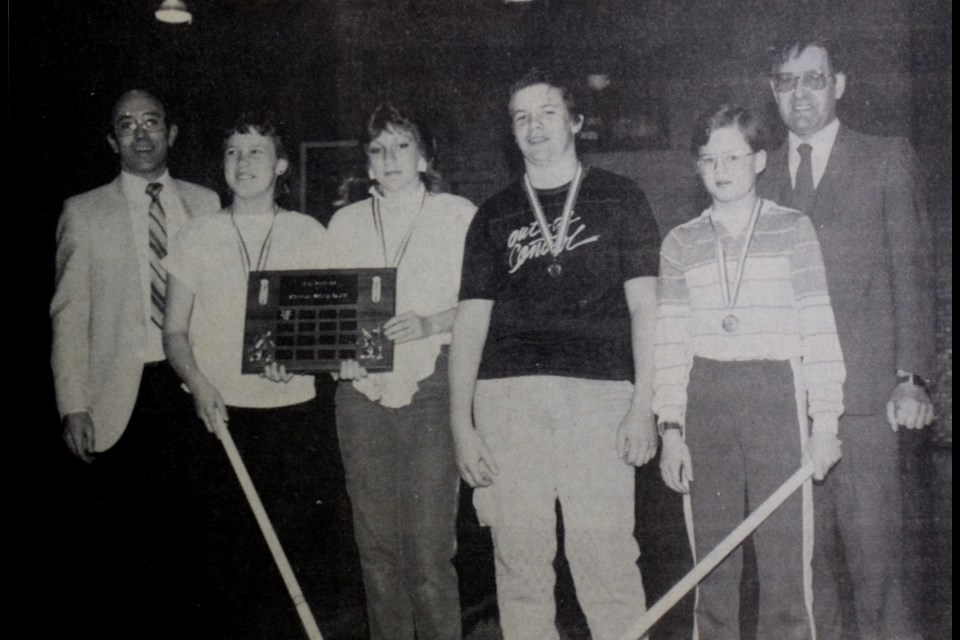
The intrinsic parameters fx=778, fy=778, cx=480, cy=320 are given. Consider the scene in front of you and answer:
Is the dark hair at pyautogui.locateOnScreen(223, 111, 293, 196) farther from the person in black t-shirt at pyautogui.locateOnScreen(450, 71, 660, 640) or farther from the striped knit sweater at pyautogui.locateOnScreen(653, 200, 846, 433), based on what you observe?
the striped knit sweater at pyautogui.locateOnScreen(653, 200, 846, 433)

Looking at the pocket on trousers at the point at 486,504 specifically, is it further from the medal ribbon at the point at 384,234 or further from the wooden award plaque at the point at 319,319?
the medal ribbon at the point at 384,234

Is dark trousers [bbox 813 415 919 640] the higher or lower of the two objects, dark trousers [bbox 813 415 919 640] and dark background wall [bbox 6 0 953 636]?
the lower

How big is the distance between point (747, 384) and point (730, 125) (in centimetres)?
59

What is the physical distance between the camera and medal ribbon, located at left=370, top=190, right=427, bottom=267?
187 cm

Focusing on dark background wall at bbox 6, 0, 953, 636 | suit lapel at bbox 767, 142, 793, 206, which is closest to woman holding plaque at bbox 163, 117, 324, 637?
dark background wall at bbox 6, 0, 953, 636

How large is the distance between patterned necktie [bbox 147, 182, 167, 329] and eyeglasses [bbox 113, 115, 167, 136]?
145 millimetres

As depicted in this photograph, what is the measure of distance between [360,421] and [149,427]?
22.0 inches

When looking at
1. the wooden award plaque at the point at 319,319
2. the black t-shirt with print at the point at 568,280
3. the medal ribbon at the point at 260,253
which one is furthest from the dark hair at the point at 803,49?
the medal ribbon at the point at 260,253

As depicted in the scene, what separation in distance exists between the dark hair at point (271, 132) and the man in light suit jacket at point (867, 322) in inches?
45.2

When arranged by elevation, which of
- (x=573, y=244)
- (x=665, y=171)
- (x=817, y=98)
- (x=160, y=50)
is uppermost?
(x=160, y=50)

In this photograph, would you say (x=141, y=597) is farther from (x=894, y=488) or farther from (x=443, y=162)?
(x=894, y=488)

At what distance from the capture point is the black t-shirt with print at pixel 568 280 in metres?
1.68

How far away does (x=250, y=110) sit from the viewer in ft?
6.48

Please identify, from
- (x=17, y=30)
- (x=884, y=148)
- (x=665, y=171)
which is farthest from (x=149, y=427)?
(x=884, y=148)
